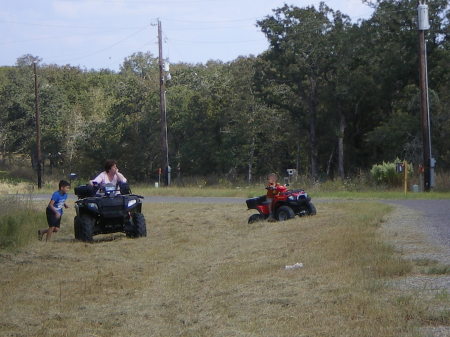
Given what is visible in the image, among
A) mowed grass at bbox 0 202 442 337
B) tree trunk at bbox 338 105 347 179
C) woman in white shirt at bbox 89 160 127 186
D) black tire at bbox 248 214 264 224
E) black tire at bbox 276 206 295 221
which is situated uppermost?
tree trunk at bbox 338 105 347 179

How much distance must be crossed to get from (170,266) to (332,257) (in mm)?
3112

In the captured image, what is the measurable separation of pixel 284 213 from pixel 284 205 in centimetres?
27

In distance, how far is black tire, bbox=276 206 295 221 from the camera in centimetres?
1877

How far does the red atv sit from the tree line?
20.8 m

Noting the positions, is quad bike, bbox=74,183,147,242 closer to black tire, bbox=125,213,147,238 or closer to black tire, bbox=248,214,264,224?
black tire, bbox=125,213,147,238

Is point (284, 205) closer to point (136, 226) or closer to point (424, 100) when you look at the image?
point (136, 226)

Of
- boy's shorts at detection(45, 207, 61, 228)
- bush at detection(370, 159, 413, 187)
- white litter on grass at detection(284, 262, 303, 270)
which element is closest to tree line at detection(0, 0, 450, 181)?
bush at detection(370, 159, 413, 187)

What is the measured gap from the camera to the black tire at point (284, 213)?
1877 cm

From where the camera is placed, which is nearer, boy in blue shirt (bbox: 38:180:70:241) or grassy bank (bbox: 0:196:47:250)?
grassy bank (bbox: 0:196:47:250)

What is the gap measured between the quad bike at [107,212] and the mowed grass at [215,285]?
0.32m

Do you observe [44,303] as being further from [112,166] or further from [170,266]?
[112,166]

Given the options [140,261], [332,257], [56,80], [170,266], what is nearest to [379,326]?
[332,257]

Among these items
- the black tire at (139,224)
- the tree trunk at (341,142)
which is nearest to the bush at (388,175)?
the tree trunk at (341,142)

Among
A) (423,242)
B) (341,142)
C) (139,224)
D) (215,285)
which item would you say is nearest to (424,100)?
(341,142)
